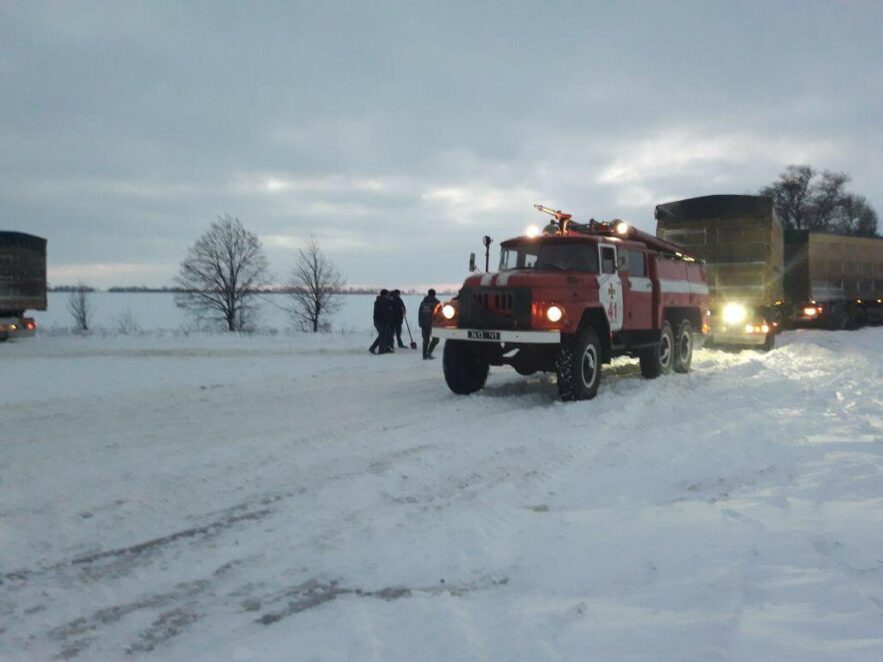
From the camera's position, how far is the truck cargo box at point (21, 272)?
66.5 feet

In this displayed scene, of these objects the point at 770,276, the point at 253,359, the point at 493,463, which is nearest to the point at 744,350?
the point at 770,276

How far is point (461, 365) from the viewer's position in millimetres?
9852

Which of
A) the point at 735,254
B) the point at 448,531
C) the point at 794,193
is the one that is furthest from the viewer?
the point at 794,193

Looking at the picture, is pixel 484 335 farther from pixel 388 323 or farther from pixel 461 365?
pixel 388 323

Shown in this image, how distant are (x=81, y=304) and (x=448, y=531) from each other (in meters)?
62.4

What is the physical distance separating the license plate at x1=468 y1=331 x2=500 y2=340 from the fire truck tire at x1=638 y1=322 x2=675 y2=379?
3588 mm

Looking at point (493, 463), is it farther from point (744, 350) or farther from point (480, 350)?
point (744, 350)

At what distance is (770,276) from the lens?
1745 centimetres

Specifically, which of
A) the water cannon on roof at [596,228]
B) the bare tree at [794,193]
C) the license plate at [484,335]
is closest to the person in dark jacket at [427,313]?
the water cannon on roof at [596,228]

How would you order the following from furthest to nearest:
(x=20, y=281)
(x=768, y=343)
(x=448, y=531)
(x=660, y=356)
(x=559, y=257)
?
(x=20, y=281)
(x=768, y=343)
(x=660, y=356)
(x=559, y=257)
(x=448, y=531)

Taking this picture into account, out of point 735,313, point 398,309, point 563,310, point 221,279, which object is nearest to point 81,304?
point 221,279

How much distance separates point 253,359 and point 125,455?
1033 centimetres

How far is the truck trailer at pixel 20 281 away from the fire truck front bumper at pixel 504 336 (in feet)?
55.3

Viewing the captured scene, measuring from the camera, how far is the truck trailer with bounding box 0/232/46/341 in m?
20.3
